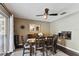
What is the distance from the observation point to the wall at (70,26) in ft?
10.8

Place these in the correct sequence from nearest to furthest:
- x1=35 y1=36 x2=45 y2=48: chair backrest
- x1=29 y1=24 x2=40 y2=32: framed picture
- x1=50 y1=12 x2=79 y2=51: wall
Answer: x1=29 y1=24 x2=40 y2=32: framed picture
x1=50 y1=12 x2=79 y2=51: wall
x1=35 y1=36 x2=45 y2=48: chair backrest

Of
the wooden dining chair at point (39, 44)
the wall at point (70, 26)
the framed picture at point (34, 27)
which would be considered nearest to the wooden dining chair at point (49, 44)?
the wooden dining chair at point (39, 44)

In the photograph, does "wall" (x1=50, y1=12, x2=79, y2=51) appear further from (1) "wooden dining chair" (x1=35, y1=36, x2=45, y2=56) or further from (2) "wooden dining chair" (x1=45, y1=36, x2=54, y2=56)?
(1) "wooden dining chair" (x1=35, y1=36, x2=45, y2=56)

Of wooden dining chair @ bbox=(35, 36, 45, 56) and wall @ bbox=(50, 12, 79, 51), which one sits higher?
wall @ bbox=(50, 12, 79, 51)

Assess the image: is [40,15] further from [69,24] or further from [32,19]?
[69,24]

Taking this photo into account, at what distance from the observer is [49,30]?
10.5 feet

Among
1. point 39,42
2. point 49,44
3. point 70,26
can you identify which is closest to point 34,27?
point 39,42

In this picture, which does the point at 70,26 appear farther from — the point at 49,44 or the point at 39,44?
the point at 39,44

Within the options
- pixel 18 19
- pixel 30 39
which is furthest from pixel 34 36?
pixel 18 19

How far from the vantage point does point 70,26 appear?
12.1 feet

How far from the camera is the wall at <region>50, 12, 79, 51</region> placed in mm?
3292

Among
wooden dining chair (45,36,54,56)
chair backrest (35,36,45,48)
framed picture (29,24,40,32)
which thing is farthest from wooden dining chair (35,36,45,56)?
framed picture (29,24,40,32)

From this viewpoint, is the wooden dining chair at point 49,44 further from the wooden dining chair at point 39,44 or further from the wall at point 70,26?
the wall at point 70,26

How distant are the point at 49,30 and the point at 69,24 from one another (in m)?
0.83
